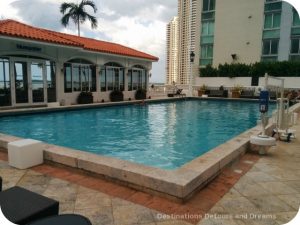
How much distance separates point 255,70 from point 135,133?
57.9 feet

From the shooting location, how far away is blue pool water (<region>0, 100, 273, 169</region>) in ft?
22.2

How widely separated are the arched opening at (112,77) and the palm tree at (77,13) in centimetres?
842

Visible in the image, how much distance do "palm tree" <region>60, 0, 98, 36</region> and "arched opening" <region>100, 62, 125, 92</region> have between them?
8.42m

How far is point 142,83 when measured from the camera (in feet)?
70.0

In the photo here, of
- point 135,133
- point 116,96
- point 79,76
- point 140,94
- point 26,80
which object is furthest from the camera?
point 140,94

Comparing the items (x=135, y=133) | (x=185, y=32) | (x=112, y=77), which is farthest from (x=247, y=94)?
(x=185, y=32)

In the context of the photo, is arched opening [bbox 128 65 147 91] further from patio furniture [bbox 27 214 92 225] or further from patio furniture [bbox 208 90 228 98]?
patio furniture [bbox 27 214 92 225]

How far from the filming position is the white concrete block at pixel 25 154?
446 cm

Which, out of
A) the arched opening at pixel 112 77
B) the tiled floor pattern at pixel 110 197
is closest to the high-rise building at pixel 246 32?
the arched opening at pixel 112 77

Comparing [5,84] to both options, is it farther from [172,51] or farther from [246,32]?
[172,51]

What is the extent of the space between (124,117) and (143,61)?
9.88 m

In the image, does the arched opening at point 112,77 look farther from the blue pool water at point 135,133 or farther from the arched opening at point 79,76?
the blue pool water at point 135,133

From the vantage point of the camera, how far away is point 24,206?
2221 millimetres

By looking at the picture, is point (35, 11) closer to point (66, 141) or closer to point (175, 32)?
point (66, 141)
